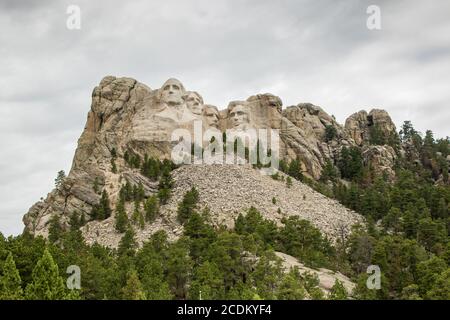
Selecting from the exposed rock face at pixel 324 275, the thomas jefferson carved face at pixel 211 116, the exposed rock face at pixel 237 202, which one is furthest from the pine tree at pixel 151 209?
the thomas jefferson carved face at pixel 211 116

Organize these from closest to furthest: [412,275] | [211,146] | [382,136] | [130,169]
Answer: [412,275], [130,169], [211,146], [382,136]

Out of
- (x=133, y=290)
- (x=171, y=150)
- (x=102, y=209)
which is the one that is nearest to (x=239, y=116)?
(x=171, y=150)

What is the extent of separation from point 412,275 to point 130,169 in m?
60.5

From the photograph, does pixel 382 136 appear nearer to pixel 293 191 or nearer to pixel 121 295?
pixel 293 191

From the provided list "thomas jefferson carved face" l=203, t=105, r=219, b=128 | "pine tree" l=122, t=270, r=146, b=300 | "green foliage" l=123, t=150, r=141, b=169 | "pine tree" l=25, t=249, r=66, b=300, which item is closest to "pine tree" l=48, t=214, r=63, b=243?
"green foliage" l=123, t=150, r=141, b=169

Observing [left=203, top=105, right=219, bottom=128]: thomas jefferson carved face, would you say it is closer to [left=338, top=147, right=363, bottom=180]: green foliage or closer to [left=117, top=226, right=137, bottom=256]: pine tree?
[left=338, top=147, right=363, bottom=180]: green foliage

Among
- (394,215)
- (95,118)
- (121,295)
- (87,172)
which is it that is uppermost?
(95,118)

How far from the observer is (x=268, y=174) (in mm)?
121812

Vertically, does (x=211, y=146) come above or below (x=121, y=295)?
above

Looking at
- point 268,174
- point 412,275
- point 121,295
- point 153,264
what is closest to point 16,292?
point 121,295

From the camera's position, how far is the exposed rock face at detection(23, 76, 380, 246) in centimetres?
10400

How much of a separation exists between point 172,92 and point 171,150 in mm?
15747

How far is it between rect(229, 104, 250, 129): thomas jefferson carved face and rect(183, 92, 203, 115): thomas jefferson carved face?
28.0 ft

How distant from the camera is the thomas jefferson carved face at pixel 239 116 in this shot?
141625 mm
